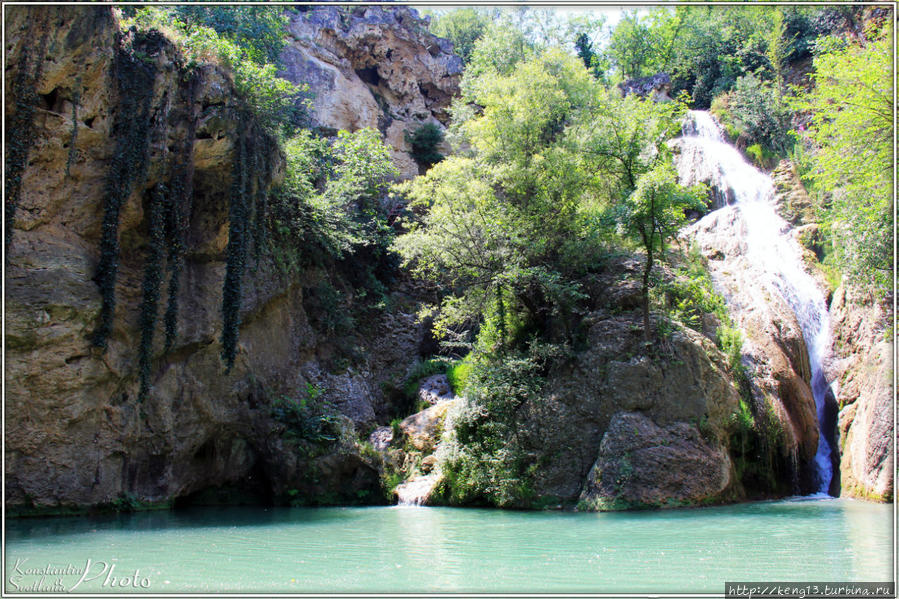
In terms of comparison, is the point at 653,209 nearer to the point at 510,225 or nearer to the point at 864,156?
the point at 510,225

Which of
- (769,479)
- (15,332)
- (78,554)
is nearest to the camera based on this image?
(78,554)

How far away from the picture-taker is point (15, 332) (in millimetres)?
11320

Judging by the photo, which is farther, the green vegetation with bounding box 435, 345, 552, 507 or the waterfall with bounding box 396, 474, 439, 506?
the waterfall with bounding box 396, 474, 439, 506

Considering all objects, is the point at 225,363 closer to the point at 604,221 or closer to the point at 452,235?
the point at 452,235

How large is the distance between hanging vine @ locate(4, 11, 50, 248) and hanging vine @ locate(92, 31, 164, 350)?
167 centimetres

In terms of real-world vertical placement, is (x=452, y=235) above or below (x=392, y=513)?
above

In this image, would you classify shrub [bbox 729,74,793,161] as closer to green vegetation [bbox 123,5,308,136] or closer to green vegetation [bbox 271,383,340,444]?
green vegetation [bbox 123,5,308,136]

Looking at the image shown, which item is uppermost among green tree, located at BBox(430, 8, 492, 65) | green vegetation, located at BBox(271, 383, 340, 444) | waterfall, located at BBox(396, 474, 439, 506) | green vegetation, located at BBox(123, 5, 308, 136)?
green tree, located at BBox(430, 8, 492, 65)

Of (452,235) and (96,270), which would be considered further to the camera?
(452,235)

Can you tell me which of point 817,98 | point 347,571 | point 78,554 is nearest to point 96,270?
point 78,554

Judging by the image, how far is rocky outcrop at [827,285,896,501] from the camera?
44.7ft

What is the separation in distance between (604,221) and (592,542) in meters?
9.07

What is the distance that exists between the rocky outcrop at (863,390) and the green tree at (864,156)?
215 cm

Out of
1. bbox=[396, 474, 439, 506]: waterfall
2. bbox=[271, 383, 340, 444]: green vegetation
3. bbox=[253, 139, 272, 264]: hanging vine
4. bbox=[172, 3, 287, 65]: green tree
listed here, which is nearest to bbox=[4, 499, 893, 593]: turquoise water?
bbox=[396, 474, 439, 506]: waterfall
